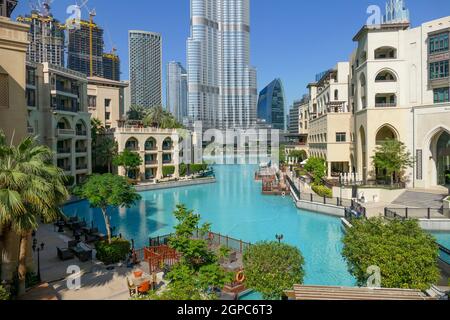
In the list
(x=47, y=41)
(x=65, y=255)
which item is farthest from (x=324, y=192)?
(x=47, y=41)

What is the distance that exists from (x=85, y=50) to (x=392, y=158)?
427 ft

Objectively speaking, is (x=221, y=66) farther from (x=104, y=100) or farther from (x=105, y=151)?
(x=105, y=151)

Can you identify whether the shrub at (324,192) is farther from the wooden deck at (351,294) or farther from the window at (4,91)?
the window at (4,91)

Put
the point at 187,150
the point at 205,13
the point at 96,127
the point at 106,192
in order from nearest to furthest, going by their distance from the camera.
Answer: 1. the point at 106,192
2. the point at 96,127
3. the point at 187,150
4. the point at 205,13

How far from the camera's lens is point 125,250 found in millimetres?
17344

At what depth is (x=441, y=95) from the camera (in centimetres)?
3519

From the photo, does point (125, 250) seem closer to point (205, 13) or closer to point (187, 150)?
point (187, 150)

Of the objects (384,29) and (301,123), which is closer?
(384,29)

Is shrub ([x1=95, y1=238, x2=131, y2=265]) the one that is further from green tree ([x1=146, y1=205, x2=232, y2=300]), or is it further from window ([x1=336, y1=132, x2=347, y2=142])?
window ([x1=336, y1=132, x2=347, y2=142])

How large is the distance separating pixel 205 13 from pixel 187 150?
91.1m

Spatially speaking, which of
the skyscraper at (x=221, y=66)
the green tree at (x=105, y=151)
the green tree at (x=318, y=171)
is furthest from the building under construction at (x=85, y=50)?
the green tree at (x=318, y=171)

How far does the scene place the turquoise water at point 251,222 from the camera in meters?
18.9

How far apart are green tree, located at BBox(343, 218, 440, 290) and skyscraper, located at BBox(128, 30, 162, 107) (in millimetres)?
174943
